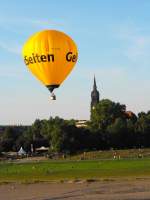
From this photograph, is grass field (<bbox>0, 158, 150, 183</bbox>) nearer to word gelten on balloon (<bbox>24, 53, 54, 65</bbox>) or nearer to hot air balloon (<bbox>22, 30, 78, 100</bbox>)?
hot air balloon (<bbox>22, 30, 78, 100</bbox>)

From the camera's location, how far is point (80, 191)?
101ft

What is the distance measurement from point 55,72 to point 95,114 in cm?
10774

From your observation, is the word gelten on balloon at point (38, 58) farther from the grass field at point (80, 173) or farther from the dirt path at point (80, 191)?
the grass field at point (80, 173)

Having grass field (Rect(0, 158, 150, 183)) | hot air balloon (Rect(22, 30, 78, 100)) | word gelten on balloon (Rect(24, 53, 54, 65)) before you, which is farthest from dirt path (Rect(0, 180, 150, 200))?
word gelten on balloon (Rect(24, 53, 54, 65))

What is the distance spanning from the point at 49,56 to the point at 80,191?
7.30 meters

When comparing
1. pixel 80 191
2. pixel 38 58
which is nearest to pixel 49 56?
pixel 38 58

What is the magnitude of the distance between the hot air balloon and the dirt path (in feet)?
16.7

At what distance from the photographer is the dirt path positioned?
27.7m

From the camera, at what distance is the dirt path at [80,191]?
27.7 metres

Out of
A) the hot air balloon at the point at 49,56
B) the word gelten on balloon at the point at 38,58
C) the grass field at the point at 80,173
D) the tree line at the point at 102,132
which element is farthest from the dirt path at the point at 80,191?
the tree line at the point at 102,132

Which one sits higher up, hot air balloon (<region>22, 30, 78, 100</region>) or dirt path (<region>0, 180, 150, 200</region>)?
hot air balloon (<region>22, 30, 78, 100</region>)

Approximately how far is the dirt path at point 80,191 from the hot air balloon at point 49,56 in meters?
5.11

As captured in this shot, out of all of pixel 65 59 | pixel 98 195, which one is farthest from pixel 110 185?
pixel 65 59

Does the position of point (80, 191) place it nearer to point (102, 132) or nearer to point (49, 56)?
point (49, 56)
